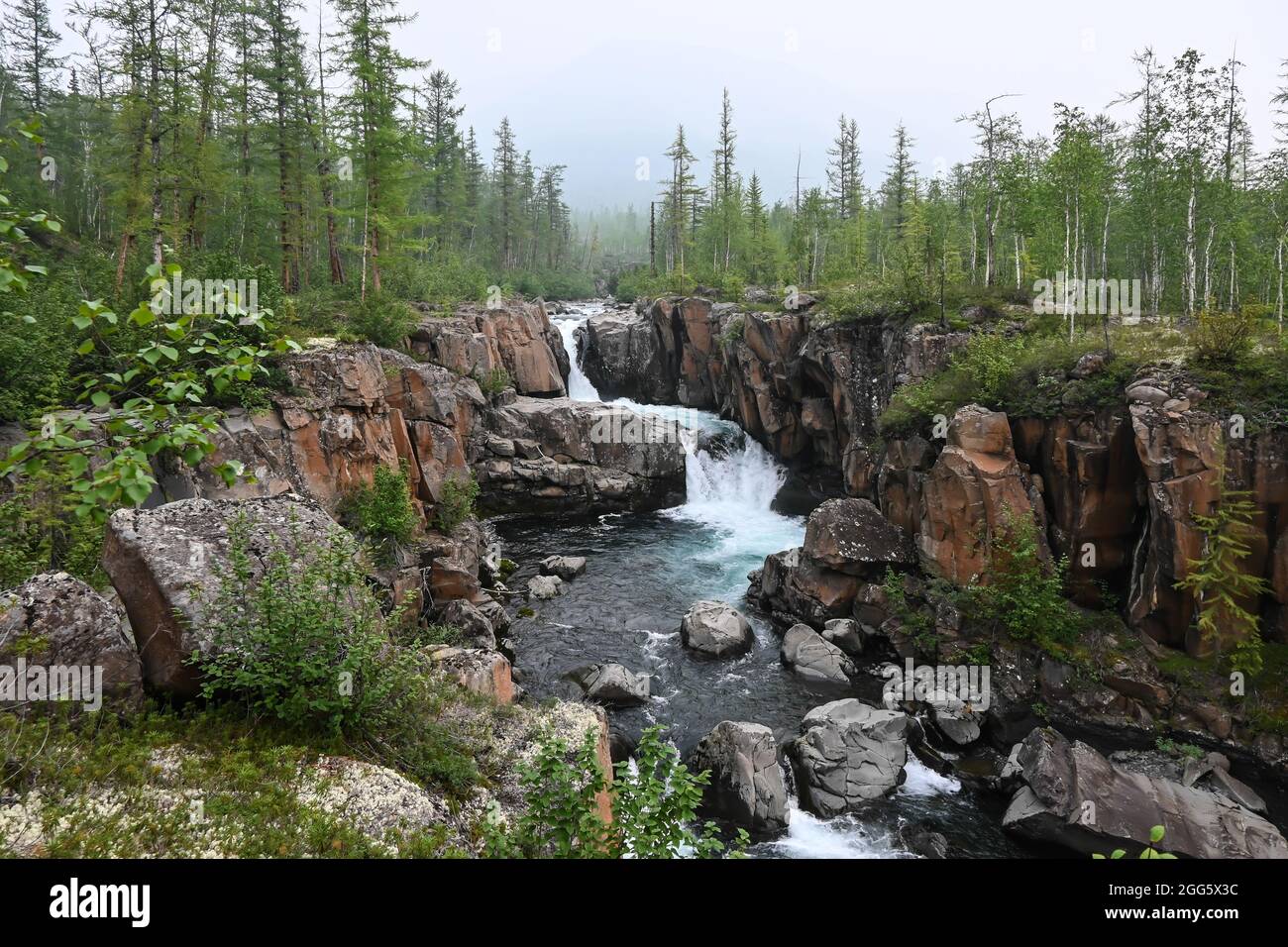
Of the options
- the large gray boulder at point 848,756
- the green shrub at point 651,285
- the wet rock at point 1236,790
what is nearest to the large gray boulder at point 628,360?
the green shrub at point 651,285

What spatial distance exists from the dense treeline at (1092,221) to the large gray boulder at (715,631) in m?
16.0

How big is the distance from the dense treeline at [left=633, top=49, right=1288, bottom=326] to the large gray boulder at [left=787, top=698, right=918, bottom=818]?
1787 centimetres

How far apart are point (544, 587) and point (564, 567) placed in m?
1.91

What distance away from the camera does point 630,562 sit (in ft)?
86.4

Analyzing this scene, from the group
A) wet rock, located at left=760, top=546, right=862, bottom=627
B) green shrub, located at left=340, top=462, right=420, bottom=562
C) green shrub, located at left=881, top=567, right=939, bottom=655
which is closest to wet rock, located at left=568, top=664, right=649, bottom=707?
wet rock, located at left=760, top=546, right=862, bottom=627

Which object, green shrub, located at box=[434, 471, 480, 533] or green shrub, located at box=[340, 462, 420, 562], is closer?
green shrub, located at box=[340, 462, 420, 562]

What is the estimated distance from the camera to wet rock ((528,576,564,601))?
23056 millimetres

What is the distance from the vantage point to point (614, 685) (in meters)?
16.8

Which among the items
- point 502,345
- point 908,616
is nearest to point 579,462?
point 502,345

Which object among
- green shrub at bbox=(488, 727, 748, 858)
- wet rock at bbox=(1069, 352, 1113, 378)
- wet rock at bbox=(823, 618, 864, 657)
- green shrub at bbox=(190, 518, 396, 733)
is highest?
wet rock at bbox=(1069, 352, 1113, 378)

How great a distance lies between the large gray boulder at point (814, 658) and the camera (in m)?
17.9

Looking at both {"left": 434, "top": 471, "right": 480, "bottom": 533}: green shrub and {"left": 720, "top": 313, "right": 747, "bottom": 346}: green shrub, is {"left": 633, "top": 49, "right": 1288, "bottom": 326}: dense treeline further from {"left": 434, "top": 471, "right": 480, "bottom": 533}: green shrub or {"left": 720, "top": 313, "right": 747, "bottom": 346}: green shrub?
{"left": 434, "top": 471, "right": 480, "bottom": 533}: green shrub
